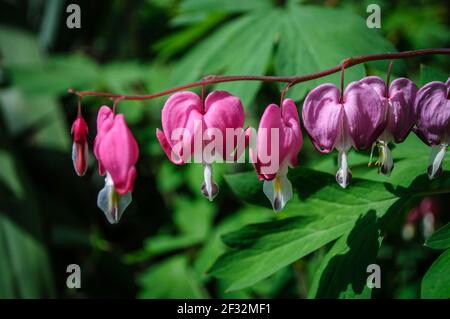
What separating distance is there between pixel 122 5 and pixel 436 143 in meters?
2.49

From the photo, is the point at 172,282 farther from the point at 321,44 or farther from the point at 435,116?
the point at 435,116

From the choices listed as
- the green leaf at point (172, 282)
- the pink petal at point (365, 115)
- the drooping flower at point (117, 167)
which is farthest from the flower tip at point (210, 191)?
the green leaf at point (172, 282)

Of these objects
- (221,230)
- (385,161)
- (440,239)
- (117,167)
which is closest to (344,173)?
(385,161)

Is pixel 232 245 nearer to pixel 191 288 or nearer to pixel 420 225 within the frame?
pixel 191 288

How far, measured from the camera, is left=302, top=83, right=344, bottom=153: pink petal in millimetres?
832

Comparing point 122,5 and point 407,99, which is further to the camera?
point 122,5

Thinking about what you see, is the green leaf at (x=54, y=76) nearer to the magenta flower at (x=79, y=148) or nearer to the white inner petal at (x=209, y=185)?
the magenta flower at (x=79, y=148)

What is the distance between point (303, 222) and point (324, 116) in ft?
0.78

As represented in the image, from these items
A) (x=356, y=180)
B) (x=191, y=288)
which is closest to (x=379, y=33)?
(x=356, y=180)

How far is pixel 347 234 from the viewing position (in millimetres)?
961

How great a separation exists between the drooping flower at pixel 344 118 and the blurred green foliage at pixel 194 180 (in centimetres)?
16

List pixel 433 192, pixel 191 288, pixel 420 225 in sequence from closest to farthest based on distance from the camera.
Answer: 1. pixel 433 192
2. pixel 191 288
3. pixel 420 225

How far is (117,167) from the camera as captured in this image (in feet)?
2.87

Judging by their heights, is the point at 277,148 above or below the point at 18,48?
below
